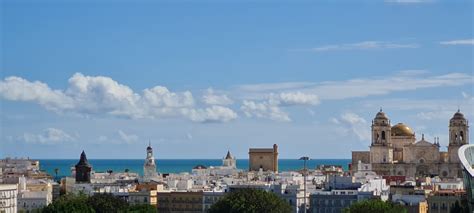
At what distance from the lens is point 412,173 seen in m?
139

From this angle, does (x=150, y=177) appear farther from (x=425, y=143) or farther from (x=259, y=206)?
(x=259, y=206)

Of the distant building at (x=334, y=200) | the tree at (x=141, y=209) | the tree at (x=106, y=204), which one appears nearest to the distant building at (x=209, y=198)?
the distant building at (x=334, y=200)

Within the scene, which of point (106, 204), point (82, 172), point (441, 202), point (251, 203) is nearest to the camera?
point (106, 204)

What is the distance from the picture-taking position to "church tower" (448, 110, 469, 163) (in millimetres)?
136875

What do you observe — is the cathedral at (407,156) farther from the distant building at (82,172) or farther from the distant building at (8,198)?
the distant building at (8,198)

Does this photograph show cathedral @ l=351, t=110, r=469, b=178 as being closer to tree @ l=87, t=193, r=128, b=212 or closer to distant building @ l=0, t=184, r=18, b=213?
distant building @ l=0, t=184, r=18, b=213

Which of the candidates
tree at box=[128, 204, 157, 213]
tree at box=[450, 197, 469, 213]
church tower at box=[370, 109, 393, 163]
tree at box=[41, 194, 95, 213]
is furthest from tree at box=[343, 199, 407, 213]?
church tower at box=[370, 109, 393, 163]

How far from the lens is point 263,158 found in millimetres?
166625

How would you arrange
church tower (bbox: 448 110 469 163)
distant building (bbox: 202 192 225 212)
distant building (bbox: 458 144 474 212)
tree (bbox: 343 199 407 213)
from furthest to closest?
church tower (bbox: 448 110 469 163), distant building (bbox: 202 192 225 212), tree (bbox: 343 199 407 213), distant building (bbox: 458 144 474 212)

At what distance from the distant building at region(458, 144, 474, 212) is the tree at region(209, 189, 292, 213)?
23702mm

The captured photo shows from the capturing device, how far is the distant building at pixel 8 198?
10169 cm

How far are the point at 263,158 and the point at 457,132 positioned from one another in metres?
33.7

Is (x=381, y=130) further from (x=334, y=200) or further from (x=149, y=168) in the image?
(x=334, y=200)

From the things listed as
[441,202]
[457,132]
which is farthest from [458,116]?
[441,202]
